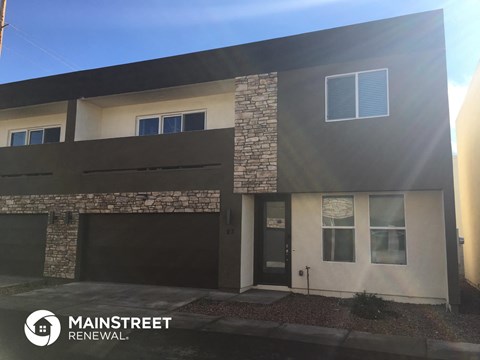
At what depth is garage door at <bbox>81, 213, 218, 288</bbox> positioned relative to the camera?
12.3m

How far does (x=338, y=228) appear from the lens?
11.1 metres

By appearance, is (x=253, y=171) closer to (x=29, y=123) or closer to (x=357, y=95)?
(x=357, y=95)

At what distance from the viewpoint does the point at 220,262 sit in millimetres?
11688

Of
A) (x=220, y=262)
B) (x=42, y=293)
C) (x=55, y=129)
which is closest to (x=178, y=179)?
(x=220, y=262)

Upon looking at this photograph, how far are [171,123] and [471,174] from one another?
10.4 m

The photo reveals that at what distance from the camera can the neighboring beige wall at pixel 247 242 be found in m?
11.6

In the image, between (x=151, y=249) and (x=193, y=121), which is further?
(x=193, y=121)

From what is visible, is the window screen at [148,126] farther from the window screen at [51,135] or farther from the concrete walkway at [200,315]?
the concrete walkway at [200,315]

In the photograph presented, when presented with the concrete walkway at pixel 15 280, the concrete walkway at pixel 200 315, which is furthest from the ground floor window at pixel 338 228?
the concrete walkway at pixel 15 280

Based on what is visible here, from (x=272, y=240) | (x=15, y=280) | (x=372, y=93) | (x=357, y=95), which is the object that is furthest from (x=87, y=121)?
(x=372, y=93)

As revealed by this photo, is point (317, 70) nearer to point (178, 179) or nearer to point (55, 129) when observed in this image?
point (178, 179)

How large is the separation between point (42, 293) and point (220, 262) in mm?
4977

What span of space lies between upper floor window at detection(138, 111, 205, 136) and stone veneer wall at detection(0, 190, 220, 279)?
231 cm

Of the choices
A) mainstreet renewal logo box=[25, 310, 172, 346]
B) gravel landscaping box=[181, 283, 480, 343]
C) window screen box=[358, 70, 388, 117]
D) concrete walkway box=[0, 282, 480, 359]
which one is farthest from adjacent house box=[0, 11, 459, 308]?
mainstreet renewal logo box=[25, 310, 172, 346]
